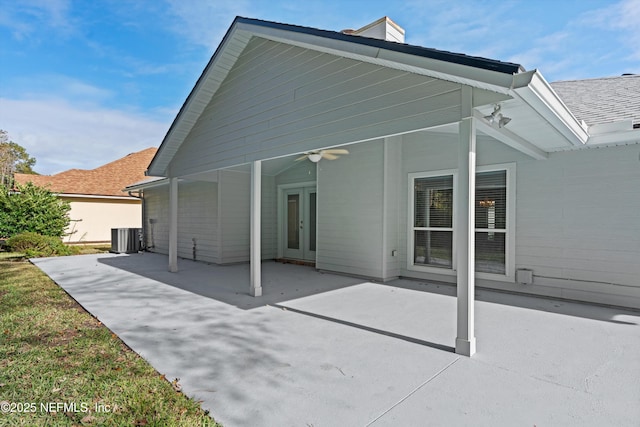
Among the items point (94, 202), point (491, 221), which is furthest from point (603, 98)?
point (94, 202)

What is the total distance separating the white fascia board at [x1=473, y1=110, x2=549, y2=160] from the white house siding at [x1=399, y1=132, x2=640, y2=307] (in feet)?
1.22

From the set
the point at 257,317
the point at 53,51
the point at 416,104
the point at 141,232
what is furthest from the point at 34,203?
the point at 416,104

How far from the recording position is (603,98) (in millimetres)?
6035

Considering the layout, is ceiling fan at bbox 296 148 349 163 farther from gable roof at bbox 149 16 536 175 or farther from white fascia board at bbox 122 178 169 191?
white fascia board at bbox 122 178 169 191

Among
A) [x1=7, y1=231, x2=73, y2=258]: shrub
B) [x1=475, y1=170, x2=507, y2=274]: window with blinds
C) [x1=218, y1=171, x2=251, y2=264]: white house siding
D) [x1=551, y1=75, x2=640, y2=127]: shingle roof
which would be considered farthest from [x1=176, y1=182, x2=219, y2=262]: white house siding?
[x1=551, y1=75, x2=640, y2=127]: shingle roof

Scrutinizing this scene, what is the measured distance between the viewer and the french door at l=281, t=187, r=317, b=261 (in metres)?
9.33

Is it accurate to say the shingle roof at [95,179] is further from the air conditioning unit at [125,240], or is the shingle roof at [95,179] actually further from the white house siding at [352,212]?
the white house siding at [352,212]

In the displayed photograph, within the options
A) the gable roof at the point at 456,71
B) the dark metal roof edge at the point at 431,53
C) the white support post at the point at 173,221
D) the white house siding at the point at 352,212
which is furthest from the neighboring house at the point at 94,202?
the dark metal roof edge at the point at 431,53

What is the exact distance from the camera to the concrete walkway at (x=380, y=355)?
2.25m

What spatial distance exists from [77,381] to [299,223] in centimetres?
727

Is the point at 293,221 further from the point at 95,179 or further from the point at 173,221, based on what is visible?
the point at 95,179

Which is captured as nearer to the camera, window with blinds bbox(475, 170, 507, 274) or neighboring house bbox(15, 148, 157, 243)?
window with blinds bbox(475, 170, 507, 274)

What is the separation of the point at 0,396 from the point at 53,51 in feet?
44.7

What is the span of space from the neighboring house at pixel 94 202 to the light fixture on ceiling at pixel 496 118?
17587 mm
